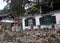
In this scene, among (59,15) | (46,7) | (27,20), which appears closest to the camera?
(59,15)

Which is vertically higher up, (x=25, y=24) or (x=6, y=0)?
(x=6, y=0)

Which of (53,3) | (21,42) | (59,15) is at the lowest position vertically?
(21,42)

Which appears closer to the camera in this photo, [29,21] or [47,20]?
[47,20]

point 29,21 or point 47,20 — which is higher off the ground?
point 47,20

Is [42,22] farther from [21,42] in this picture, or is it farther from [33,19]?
[21,42]

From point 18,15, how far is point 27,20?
2.00 meters

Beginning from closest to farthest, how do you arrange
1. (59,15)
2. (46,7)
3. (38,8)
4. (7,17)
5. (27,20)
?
(59,15) → (46,7) → (38,8) → (27,20) → (7,17)

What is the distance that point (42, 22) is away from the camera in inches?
842

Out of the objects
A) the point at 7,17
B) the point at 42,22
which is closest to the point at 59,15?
the point at 42,22

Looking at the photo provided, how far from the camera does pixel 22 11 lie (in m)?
25.2

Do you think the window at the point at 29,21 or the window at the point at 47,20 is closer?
the window at the point at 47,20

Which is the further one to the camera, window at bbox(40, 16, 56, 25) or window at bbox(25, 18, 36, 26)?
window at bbox(25, 18, 36, 26)

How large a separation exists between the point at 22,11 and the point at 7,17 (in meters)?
6.39

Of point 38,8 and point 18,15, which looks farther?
point 18,15
